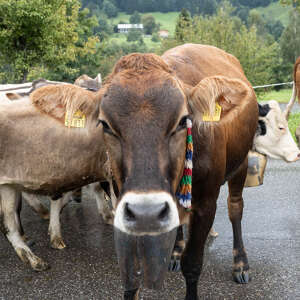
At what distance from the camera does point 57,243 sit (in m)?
4.46

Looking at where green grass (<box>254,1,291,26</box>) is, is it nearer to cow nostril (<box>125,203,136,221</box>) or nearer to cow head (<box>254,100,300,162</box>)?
cow head (<box>254,100,300,162</box>)

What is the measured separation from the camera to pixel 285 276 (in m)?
3.69

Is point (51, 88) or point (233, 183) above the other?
point (51, 88)

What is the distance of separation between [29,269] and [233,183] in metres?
2.18

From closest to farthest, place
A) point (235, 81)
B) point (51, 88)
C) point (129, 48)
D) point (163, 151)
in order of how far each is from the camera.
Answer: point (163, 151) → point (235, 81) → point (51, 88) → point (129, 48)

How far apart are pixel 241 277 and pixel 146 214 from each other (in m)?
2.06

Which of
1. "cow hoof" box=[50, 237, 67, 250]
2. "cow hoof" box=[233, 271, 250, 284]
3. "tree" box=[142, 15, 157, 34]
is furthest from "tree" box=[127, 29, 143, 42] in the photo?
"cow hoof" box=[233, 271, 250, 284]

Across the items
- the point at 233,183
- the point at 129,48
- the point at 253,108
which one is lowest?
the point at 129,48

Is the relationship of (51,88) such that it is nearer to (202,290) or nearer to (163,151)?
(163,151)

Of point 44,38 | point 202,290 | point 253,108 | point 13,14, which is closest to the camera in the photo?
point 202,290

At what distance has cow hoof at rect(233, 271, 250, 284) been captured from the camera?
3.62 metres

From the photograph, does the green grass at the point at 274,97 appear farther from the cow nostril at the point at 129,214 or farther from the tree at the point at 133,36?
the tree at the point at 133,36

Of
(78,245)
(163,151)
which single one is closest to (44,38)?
(78,245)

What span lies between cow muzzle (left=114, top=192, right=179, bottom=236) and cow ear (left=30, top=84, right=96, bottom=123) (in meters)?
0.81
